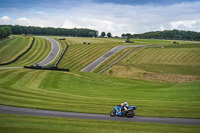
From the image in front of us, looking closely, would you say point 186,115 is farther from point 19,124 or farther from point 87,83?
point 87,83

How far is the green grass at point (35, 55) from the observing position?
81.6 m

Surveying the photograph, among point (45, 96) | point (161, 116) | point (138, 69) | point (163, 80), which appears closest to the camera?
point (161, 116)

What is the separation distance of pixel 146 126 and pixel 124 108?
359cm

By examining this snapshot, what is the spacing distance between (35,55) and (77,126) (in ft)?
262

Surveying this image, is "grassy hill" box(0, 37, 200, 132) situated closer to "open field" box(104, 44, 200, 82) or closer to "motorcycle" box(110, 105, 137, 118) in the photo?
"open field" box(104, 44, 200, 82)

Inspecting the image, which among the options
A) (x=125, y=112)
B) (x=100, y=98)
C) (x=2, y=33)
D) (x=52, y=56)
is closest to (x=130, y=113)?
(x=125, y=112)

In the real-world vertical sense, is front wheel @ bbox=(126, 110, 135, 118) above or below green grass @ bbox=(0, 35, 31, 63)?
below

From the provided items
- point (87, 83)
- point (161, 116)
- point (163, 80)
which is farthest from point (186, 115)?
point (163, 80)

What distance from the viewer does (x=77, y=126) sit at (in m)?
17.8

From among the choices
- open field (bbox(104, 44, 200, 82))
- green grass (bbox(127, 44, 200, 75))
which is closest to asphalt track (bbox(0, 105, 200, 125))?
open field (bbox(104, 44, 200, 82))

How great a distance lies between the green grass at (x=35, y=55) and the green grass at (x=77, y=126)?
62633 millimetres

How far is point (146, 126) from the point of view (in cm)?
1803

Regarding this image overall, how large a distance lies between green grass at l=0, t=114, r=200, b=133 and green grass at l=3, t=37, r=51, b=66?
62.6m

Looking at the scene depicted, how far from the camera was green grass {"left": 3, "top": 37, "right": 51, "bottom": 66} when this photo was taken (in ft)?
268
